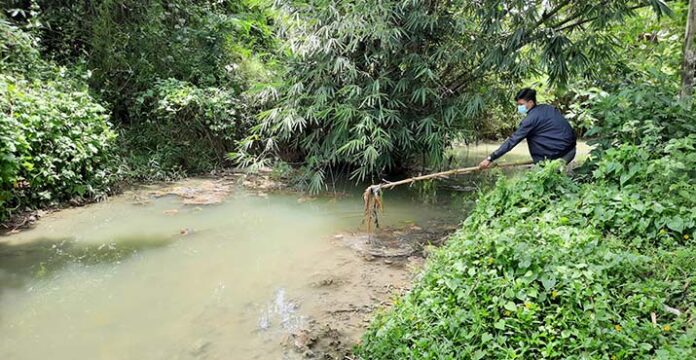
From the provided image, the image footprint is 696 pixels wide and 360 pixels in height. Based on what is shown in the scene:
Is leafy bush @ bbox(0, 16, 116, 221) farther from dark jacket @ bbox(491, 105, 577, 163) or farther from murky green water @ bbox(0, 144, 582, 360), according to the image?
dark jacket @ bbox(491, 105, 577, 163)

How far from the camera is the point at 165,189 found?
7.05 m

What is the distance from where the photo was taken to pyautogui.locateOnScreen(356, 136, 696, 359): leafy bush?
7.14 ft

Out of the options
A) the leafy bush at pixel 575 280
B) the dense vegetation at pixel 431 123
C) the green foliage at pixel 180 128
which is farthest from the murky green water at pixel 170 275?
the green foliage at pixel 180 128

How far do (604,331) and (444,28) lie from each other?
16.2ft

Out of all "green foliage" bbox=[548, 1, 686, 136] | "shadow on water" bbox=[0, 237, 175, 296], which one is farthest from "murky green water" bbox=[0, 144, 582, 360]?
"green foliage" bbox=[548, 1, 686, 136]

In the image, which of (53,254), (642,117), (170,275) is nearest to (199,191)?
(53,254)

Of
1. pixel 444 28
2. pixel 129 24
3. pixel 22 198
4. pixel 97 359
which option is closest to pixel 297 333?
pixel 97 359

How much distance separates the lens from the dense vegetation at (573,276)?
2184 millimetres

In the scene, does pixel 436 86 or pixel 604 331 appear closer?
pixel 604 331

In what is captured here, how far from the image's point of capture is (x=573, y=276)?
2418 mm

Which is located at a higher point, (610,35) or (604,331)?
(610,35)

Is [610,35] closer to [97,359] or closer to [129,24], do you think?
[97,359]

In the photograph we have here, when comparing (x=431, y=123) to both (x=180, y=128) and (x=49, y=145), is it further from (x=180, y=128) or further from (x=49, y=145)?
(x=49, y=145)

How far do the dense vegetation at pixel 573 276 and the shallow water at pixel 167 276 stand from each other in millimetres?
1022
